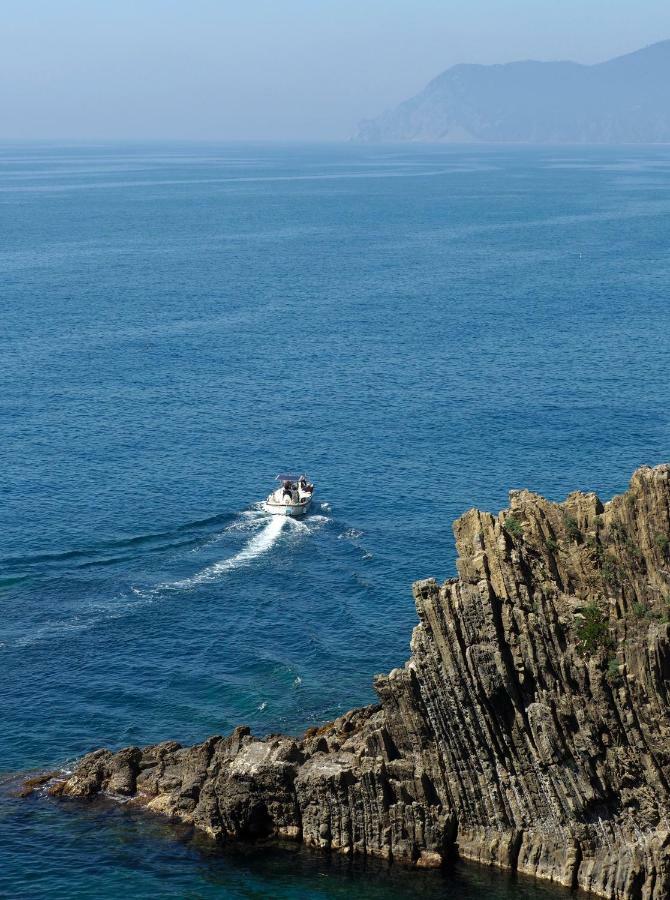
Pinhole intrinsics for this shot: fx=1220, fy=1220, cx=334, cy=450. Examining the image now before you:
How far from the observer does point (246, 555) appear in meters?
109

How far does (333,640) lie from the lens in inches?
3654

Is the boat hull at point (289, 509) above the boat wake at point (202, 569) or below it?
above

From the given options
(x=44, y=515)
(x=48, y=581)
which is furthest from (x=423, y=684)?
(x=44, y=515)

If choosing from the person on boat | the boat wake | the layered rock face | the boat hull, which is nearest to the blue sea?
the boat wake

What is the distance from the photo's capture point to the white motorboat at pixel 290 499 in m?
117

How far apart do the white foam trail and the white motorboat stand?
2.98 ft

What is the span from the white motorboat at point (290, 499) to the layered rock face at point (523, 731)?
49.4m

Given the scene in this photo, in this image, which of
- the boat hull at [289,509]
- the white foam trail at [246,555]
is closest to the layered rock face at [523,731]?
the white foam trail at [246,555]

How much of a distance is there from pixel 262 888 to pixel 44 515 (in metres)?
61.1

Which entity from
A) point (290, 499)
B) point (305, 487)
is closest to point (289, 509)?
point (290, 499)

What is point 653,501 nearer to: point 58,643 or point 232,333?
point 58,643

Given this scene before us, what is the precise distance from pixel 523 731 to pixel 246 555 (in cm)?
4952

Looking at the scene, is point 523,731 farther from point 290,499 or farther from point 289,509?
point 290,499

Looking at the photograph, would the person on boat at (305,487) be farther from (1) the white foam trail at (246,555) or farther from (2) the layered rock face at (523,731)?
(2) the layered rock face at (523,731)
